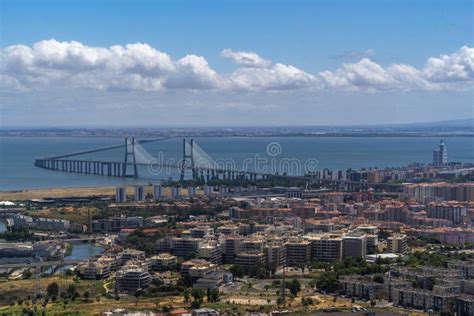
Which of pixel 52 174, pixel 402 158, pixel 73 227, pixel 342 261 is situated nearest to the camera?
pixel 342 261

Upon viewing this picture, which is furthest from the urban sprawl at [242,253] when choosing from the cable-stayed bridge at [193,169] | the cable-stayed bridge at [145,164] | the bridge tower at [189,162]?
the bridge tower at [189,162]

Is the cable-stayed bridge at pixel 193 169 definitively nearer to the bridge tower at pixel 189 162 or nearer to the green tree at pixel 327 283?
the bridge tower at pixel 189 162

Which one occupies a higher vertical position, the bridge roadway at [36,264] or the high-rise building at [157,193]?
the high-rise building at [157,193]

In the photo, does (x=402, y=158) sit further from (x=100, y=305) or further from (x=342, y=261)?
(x=100, y=305)

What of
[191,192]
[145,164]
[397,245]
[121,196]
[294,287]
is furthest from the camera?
[145,164]

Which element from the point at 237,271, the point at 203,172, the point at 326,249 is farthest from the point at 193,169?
the point at 237,271

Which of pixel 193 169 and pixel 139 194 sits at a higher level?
pixel 193 169

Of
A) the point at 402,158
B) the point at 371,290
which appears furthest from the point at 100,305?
the point at 402,158

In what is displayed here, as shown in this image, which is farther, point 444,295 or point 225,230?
point 225,230

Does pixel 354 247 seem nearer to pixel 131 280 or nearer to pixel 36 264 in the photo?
pixel 131 280

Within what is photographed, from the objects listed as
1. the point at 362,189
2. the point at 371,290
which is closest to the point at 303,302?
the point at 371,290

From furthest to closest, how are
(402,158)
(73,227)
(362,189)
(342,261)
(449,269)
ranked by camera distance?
(402,158) → (362,189) → (73,227) → (342,261) → (449,269)
